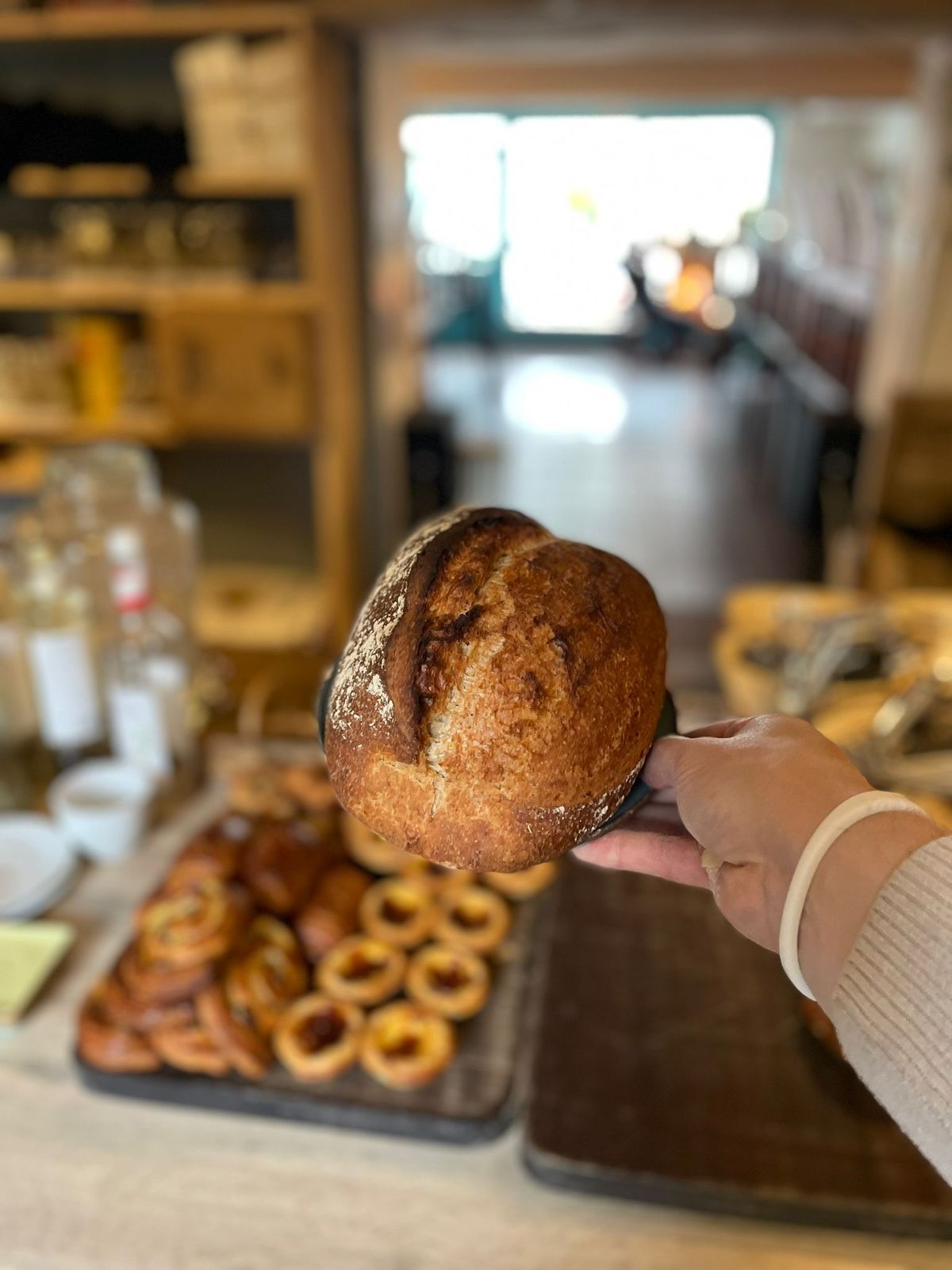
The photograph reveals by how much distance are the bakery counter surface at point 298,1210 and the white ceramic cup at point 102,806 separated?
383mm

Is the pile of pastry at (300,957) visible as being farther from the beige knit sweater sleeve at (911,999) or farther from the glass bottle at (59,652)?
the beige knit sweater sleeve at (911,999)

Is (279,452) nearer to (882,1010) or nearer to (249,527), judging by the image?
(249,527)

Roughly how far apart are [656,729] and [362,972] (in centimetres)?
69

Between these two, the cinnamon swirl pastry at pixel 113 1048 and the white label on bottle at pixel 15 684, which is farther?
the white label on bottle at pixel 15 684

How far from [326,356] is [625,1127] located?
286 centimetres

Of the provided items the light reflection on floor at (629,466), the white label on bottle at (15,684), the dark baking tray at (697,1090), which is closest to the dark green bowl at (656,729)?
the dark baking tray at (697,1090)

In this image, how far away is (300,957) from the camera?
1312mm

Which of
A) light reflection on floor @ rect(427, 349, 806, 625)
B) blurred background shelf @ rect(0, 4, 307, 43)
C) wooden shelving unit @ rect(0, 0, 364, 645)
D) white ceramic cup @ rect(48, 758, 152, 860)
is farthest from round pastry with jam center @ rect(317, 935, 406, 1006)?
light reflection on floor @ rect(427, 349, 806, 625)

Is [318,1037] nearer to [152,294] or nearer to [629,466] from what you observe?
[152,294]

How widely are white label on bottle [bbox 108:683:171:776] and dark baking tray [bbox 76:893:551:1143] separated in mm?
549

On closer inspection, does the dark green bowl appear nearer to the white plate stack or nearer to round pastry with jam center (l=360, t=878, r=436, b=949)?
round pastry with jam center (l=360, t=878, r=436, b=949)

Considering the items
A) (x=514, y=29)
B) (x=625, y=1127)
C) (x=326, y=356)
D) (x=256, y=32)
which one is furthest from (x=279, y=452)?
(x=625, y=1127)

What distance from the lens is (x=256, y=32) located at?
3012 mm

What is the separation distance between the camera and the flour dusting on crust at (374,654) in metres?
0.77
